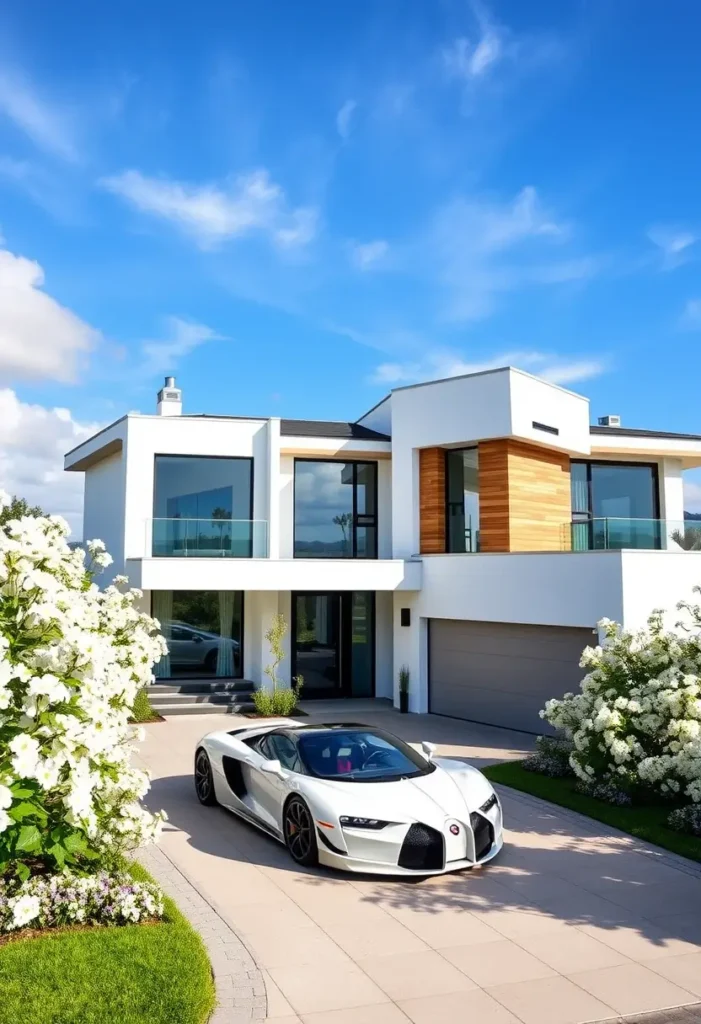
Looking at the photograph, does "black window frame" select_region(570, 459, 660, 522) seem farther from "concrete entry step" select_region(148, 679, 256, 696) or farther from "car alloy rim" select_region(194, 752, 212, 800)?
"car alloy rim" select_region(194, 752, 212, 800)

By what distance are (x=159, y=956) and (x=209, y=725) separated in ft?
32.7

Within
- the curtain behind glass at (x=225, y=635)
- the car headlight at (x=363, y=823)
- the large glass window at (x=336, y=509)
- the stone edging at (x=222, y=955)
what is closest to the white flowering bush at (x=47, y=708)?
the stone edging at (x=222, y=955)

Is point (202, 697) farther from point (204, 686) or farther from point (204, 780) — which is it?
point (204, 780)

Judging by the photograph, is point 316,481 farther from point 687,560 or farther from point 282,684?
point 687,560

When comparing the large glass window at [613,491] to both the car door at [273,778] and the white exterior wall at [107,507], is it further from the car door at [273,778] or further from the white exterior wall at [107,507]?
the white exterior wall at [107,507]

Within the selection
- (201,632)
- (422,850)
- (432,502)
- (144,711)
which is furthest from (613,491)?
(422,850)

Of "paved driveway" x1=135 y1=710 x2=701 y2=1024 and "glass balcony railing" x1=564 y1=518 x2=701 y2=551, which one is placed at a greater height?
"glass balcony railing" x1=564 y1=518 x2=701 y2=551

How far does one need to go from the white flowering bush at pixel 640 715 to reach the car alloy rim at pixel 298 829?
3.99 m

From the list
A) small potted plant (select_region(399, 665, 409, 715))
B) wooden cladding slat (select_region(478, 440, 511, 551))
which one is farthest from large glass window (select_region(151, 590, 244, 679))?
wooden cladding slat (select_region(478, 440, 511, 551))

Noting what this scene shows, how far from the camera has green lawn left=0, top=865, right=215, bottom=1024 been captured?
4.32 metres

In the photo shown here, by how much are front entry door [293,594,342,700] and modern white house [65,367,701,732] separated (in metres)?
0.03

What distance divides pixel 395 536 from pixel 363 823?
10.5 m

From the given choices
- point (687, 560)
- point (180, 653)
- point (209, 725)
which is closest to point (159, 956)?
point (209, 725)

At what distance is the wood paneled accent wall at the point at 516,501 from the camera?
15.6 metres
